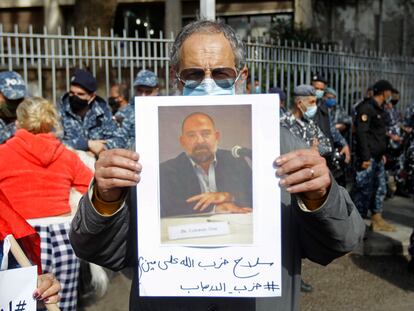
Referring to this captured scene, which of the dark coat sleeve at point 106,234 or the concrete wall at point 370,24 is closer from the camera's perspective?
the dark coat sleeve at point 106,234

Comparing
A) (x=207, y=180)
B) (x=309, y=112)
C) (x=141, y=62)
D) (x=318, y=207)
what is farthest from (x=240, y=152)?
(x=141, y=62)

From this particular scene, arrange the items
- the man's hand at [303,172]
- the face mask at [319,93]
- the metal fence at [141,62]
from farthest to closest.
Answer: the face mask at [319,93], the metal fence at [141,62], the man's hand at [303,172]

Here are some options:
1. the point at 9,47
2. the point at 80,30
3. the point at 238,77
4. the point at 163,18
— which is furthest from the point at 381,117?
the point at 163,18

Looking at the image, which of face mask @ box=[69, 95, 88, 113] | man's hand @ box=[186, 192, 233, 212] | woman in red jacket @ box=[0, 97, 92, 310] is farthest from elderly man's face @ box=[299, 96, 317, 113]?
man's hand @ box=[186, 192, 233, 212]

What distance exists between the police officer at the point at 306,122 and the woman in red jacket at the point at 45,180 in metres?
2.07

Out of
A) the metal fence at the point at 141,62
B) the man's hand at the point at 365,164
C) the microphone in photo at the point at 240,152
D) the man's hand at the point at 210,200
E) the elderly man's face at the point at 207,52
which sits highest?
the metal fence at the point at 141,62

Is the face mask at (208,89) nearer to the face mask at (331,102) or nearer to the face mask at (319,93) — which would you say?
the face mask at (319,93)

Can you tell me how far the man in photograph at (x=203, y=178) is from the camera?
137 centimetres

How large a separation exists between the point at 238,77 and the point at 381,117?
5.30m

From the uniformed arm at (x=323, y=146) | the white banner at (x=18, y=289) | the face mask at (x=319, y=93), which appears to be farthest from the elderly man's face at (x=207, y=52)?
the face mask at (x=319, y=93)

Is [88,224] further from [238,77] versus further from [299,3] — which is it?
[299,3]

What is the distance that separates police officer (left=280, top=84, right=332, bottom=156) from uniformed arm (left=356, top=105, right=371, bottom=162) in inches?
49.0

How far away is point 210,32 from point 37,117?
226 centimetres

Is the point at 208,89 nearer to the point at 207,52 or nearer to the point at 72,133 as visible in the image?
the point at 207,52
